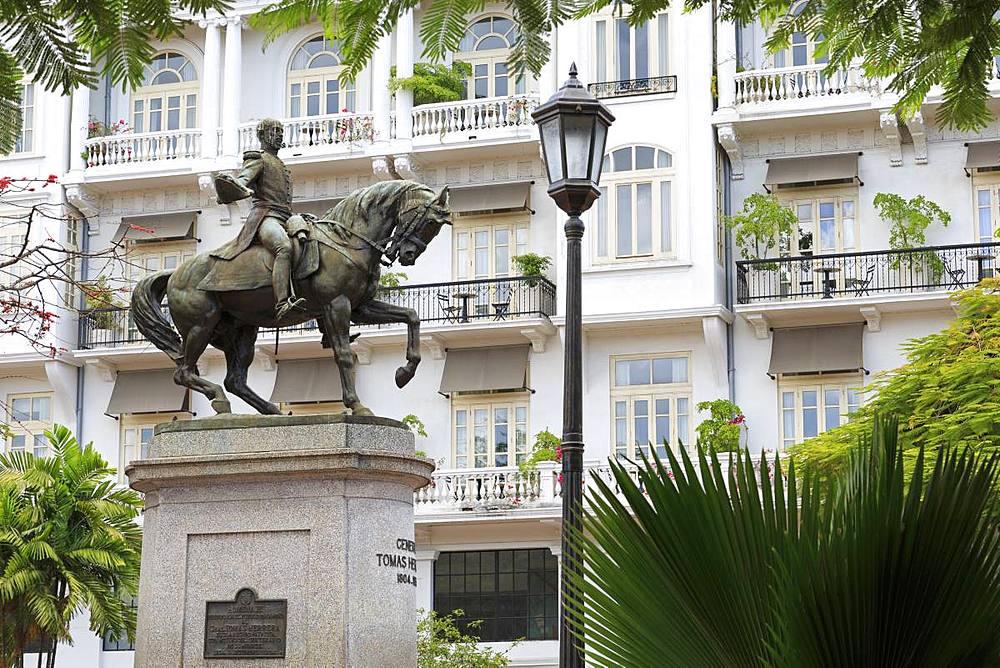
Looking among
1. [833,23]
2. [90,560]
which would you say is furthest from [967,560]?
[90,560]

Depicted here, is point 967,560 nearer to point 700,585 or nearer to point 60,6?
point 700,585

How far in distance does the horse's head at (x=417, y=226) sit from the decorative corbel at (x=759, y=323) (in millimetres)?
19081

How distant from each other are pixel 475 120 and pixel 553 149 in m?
21.4

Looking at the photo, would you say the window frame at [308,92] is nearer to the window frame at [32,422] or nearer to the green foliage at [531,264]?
the green foliage at [531,264]

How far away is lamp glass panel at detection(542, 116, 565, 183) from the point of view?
11.4 meters

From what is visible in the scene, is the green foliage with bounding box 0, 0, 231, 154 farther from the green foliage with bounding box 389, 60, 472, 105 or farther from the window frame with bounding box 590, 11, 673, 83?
the window frame with bounding box 590, 11, 673, 83

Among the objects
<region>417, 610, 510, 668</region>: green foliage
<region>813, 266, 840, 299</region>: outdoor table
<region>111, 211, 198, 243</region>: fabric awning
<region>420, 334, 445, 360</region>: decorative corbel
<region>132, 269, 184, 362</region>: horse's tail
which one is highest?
<region>111, 211, 198, 243</region>: fabric awning

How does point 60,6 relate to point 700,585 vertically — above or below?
above

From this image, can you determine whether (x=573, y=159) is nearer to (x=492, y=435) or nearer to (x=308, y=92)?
(x=492, y=435)

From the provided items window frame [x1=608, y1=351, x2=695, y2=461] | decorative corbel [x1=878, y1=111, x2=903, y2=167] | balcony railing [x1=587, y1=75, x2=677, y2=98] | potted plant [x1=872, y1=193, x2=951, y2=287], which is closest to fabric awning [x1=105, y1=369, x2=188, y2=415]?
window frame [x1=608, y1=351, x2=695, y2=461]

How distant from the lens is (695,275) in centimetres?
→ 3086

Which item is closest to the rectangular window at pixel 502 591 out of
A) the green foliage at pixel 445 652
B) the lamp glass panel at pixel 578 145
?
the green foliage at pixel 445 652

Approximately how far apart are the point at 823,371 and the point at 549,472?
5.26 m

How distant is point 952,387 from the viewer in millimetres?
21719
